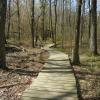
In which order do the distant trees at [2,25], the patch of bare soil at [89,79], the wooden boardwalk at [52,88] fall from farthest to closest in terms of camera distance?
the distant trees at [2,25]
the patch of bare soil at [89,79]
the wooden boardwalk at [52,88]

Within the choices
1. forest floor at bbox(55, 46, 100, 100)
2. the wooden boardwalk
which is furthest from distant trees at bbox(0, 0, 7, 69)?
forest floor at bbox(55, 46, 100, 100)

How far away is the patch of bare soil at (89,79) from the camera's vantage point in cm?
833

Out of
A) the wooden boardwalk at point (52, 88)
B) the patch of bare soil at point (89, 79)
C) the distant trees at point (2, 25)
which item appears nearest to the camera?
the wooden boardwalk at point (52, 88)

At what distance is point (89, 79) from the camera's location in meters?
10.7

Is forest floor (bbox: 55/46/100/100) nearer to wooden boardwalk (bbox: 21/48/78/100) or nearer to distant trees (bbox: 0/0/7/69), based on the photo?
wooden boardwalk (bbox: 21/48/78/100)

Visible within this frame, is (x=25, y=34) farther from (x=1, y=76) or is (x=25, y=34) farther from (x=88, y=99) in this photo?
(x=88, y=99)

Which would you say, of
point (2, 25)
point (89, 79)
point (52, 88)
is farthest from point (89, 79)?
point (2, 25)

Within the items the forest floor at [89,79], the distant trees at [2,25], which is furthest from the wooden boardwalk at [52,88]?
the distant trees at [2,25]

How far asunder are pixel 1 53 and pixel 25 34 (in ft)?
110

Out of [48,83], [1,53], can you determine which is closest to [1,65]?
[1,53]

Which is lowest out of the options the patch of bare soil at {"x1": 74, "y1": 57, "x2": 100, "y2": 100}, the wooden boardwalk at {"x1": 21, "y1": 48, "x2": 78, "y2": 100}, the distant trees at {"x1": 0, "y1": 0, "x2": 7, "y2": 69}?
the patch of bare soil at {"x1": 74, "y1": 57, "x2": 100, "y2": 100}

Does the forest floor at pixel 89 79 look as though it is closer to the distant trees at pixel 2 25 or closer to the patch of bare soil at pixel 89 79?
the patch of bare soil at pixel 89 79

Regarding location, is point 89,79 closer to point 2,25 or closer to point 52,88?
point 52,88

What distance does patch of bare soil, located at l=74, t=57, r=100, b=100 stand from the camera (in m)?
8.33
